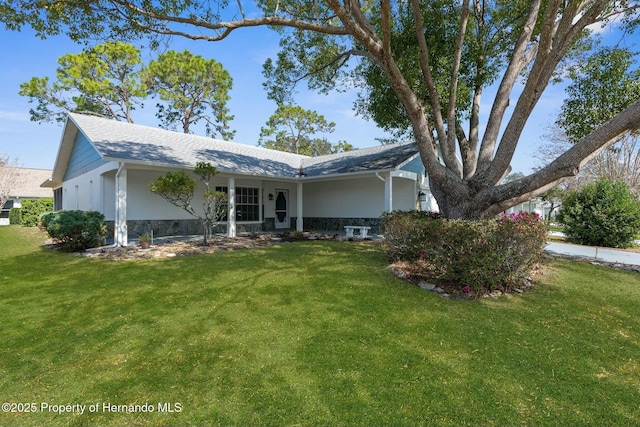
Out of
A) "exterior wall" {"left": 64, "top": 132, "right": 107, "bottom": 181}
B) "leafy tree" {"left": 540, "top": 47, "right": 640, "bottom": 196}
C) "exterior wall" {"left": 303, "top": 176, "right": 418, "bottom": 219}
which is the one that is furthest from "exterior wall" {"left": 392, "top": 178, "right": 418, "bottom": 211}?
"exterior wall" {"left": 64, "top": 132, "right": 107, "bottom": 181}

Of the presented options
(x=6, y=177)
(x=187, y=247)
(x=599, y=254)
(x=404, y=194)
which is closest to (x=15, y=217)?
(x=6, y=177)

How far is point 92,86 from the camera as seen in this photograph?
941 inches

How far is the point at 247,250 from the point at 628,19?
39.9ft

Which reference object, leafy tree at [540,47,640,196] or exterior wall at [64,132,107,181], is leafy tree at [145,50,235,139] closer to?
exterior wall at [64,132,107,181]

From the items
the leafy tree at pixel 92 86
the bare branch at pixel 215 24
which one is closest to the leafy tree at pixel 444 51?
the bare branch at pixel 215 24

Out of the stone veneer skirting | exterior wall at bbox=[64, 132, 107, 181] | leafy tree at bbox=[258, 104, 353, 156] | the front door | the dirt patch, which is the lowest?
the dirt patch

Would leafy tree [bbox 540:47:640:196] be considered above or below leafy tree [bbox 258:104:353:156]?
below

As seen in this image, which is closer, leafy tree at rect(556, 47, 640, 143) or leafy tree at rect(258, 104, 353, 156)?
leafy tree at rect(556, 47, 640, 143)

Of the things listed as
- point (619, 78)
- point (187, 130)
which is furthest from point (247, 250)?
point (187, 130)

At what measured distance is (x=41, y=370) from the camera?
3090mm

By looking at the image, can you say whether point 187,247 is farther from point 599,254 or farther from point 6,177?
point 6,177

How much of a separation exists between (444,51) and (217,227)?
10.9m

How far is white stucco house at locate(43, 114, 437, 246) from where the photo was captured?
37.1ft

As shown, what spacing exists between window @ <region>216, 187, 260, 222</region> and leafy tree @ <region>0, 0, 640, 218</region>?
476 centimetres
